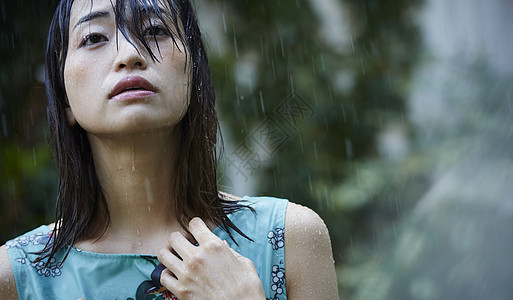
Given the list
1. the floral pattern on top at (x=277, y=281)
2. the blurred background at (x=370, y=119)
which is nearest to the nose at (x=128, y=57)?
the floral pattern on top at (x=277, y=281)

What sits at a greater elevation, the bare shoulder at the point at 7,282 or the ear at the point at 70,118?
the ear at the point at 70,118

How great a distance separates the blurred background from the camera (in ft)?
12.8

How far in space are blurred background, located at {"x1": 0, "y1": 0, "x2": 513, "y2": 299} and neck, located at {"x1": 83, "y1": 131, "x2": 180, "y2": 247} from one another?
2133 millimetres

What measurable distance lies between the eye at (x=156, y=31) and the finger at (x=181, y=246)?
0.51m

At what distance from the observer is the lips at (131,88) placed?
1416 mm

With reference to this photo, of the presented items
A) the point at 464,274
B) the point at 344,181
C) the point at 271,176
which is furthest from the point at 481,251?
the point at 271,176

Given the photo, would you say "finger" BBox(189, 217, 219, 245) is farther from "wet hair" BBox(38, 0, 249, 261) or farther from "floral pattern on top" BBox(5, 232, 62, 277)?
"floral pattern on top" BBox(5, 232, 62, 277)

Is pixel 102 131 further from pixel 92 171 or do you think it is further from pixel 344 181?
pixel 344 181

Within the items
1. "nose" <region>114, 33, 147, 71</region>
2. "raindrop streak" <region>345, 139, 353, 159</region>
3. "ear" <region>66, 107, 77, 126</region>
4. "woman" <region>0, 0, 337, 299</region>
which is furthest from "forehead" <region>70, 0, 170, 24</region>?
"raindrop streak" <region>345, 139, 353, 159</region>

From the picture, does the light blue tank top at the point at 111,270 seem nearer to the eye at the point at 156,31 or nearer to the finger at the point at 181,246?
the finger at the point at 181,246

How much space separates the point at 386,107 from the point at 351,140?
37cm

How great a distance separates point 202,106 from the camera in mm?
1617

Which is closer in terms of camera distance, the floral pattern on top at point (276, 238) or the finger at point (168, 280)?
the finger at point (168, 280)

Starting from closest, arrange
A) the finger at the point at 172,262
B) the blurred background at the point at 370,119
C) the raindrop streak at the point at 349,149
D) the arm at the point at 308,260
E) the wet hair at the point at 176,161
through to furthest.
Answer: the finger at the point at 172,262 → the arm at the point at 308,260 → the wet hair at the point at 176,161 → the blurred background at the point at 370,119 → the raindrop streak at the point at 349,149
